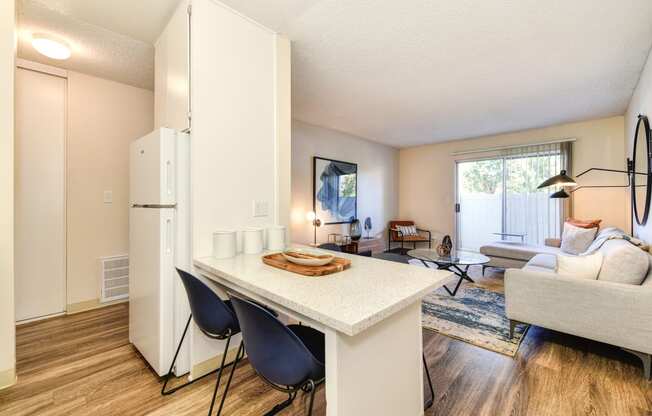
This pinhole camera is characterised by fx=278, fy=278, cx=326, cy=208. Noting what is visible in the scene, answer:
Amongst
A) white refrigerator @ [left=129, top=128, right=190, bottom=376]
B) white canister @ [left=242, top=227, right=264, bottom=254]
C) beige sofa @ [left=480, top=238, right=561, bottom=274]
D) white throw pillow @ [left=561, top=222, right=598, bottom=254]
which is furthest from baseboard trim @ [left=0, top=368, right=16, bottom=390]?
white throw pillow @ [left=561, top=222, right=598, bottom=254]

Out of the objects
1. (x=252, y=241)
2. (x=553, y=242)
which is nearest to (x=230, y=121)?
(x=252, y=241)

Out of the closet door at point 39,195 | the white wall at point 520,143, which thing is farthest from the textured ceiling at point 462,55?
the closet door at point 39,195

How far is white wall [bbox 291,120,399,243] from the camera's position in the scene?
4449 millimetres

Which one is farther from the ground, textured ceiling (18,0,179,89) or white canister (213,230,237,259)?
textured ceiling (18,0,179,89)

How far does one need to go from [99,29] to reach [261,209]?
6.12ft

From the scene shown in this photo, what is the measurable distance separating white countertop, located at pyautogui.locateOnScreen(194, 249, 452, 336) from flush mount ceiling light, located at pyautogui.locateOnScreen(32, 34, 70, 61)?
226cm

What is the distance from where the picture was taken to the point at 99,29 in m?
2.14

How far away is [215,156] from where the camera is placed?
1.86 m

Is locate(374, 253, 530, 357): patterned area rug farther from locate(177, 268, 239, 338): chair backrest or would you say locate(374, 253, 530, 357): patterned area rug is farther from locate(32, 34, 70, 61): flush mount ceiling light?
locate(32, 34, 70, 61): flush mount ceiling light

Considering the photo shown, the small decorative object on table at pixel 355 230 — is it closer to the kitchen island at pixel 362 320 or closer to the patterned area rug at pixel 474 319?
the patterned area rug at pixel 474 319

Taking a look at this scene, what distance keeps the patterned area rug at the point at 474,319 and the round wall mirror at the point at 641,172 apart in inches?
65.2

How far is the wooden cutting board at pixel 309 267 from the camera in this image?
1.38 m

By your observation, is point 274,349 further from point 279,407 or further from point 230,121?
point 230,121

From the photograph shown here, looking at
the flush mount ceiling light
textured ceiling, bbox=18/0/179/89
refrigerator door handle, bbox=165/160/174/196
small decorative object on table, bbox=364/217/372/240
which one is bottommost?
small decorative object on table, bbox=364/217/372/240
